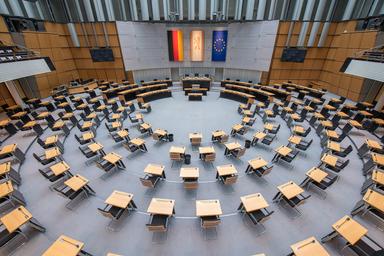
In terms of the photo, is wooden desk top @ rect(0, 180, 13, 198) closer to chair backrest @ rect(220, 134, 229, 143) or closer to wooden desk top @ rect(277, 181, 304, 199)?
chair backrest @ rect(220, 134, 229, 143)

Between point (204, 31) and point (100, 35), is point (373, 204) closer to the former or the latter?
point (204, 31)

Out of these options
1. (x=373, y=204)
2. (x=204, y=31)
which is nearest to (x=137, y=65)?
(x=204, y=31)

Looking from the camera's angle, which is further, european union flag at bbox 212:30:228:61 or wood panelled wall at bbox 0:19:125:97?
european union flag at bbox 212:30:228:61

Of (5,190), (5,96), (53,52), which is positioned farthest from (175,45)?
(5,190)

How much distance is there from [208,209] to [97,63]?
22455mm

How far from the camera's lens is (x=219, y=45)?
2125cm

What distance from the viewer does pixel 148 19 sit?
19172mm

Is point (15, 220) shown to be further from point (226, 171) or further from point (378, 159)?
point (378, 159)

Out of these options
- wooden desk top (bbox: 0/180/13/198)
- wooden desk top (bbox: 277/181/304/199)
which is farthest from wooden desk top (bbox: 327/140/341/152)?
wooden desk top (bbox: 0/180/13/198)

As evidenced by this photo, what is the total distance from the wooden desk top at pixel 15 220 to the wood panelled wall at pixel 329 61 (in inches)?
907

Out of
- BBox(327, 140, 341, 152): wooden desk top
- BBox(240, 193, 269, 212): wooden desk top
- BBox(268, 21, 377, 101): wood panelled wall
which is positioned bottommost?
BBox(240, 193, 269, 212): wooden desk top

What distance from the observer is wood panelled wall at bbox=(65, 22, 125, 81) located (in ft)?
62.4

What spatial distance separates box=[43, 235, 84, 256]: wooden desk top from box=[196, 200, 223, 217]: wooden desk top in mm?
3324

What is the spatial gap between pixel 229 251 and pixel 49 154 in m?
8.73
